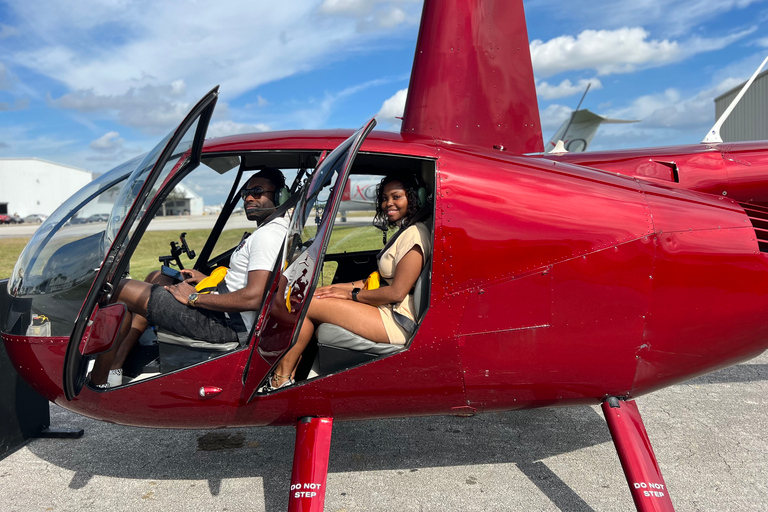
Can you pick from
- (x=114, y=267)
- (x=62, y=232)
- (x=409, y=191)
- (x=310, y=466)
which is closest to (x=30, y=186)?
(x=62, y=232)

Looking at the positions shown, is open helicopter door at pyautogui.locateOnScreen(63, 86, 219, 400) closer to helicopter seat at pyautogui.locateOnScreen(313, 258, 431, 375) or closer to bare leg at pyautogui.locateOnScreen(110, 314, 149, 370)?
bare leg at pyautogui.locateOnScreen(110, 314, 149, 370)

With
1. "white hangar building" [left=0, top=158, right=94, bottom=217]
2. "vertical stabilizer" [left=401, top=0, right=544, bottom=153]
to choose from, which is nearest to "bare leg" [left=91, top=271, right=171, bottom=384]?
"vertical stabilizer" [left=401, top=0, right=544, bottom=153]

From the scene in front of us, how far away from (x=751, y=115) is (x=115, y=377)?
2315 centimetres

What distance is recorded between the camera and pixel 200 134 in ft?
8.17

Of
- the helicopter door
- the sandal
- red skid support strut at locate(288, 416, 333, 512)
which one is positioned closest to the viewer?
the helicopter door

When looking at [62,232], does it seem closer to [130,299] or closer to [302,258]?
[130,299]

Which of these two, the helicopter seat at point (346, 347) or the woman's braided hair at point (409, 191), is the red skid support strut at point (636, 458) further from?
the woman's braided hair at point (409, 191)

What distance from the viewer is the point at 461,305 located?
7.73 ft

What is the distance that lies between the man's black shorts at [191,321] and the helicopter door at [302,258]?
16.0 inches

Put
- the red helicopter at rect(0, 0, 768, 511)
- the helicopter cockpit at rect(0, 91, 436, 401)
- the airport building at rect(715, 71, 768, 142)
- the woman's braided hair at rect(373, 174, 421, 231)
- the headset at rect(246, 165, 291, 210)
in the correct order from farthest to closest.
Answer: the airport building at rect(715, 71, 768, 142) → the headset at rect(246, 165, 291, 210) → the woman's braided hair at rect(373, 174, 421, 231) → the red helicopter at rect(0, 0, 768, 511) → the helicopter cockpit at rect(0, 91, 436, 401)

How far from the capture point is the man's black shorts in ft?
8.47

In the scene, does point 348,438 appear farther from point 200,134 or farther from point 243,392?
point 200,134

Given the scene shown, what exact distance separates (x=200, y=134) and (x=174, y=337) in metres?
1.00

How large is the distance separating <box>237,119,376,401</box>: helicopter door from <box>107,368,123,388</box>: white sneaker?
874mm
